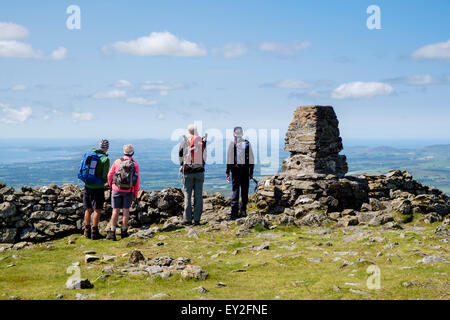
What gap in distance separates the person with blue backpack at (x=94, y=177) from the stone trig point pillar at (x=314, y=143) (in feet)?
31.1

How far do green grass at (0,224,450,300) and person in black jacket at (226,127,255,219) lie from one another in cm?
253

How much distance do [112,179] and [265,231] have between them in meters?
5.80

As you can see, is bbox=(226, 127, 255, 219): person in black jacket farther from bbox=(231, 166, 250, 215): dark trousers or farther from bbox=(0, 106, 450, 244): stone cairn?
bbox=(0, 106, 450, 244): stone cairn

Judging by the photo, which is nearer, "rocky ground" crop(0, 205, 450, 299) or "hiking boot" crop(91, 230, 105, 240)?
"rocky ground" crop(0, 205, 450, 299)

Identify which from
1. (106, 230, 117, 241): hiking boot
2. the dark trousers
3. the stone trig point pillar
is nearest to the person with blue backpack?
(106, 230, 117, 241): hiking boot

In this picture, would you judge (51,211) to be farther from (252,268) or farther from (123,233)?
(252,268)

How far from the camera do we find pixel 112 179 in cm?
1453

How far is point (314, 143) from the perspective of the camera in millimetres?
20000

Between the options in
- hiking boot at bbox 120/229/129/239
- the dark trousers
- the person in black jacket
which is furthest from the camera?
the dark trousers

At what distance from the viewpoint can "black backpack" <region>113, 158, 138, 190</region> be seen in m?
14.3

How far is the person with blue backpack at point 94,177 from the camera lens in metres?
14.4
